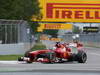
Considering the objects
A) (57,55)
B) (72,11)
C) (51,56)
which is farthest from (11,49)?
(72,11)

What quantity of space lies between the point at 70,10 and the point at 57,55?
4153cm

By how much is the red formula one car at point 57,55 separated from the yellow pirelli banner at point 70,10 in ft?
132

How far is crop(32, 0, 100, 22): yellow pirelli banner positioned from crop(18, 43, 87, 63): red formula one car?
40.4 m

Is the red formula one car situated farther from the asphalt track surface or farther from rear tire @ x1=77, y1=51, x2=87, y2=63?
the asphalt track surface

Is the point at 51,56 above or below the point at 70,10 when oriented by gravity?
below

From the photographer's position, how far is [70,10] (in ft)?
217

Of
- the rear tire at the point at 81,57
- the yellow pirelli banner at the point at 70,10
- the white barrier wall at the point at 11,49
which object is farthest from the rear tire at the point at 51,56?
the yellow pirelli banner at the point at 70,10

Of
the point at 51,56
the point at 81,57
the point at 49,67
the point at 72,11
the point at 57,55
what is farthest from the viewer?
the point at 72,11

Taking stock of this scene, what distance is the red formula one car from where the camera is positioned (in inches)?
955

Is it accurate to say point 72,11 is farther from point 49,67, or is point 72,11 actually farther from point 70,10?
point 49,67

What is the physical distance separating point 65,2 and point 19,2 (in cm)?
2748

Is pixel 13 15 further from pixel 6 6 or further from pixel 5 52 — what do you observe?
pixel 5 52

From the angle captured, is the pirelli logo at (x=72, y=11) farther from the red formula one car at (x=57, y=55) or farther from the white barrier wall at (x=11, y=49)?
the red formula one car at (x=57, y=55)

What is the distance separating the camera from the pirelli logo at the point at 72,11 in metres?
66.1
